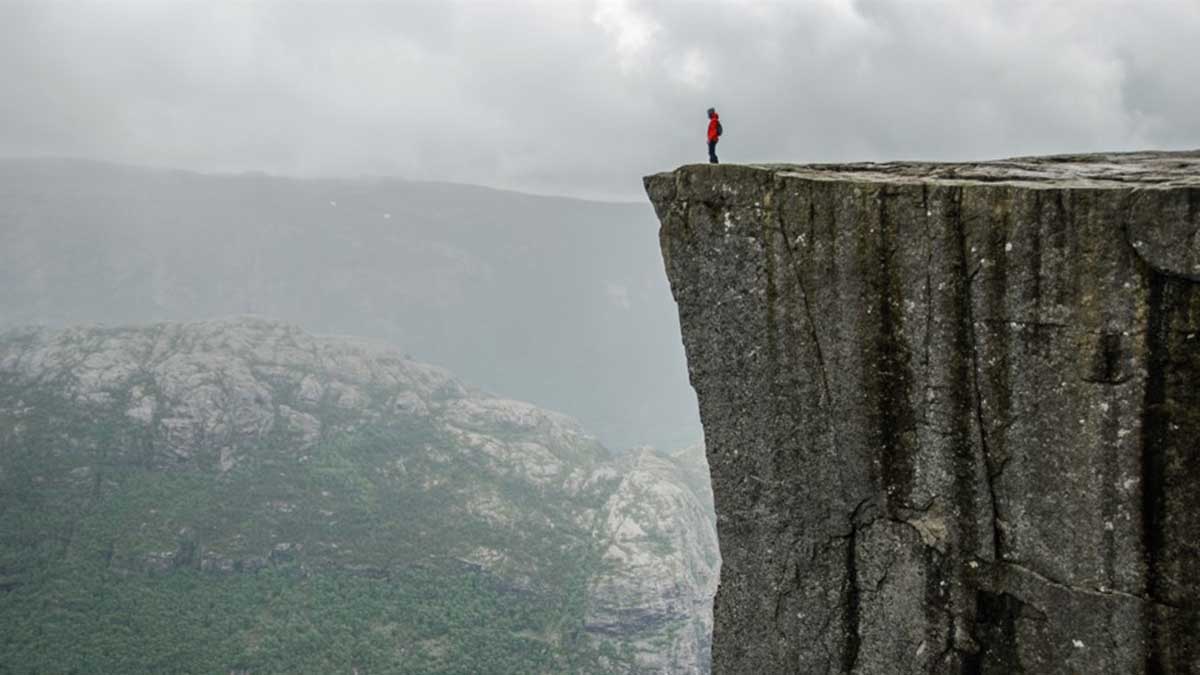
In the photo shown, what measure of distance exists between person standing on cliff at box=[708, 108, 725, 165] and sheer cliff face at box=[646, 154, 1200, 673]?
11.5 feet

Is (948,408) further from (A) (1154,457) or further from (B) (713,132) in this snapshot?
(B) (713,132)

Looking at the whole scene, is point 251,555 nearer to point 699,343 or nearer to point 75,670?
point 75,670

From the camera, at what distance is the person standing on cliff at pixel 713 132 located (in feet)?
62.4

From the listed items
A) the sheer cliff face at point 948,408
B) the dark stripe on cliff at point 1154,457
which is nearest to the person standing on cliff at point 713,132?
the sheer cliff face at point 948,408

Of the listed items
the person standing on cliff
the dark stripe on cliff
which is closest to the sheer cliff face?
the dark stripe on cliff

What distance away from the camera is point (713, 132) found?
756 inches

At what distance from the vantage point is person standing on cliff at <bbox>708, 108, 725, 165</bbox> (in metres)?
19.0

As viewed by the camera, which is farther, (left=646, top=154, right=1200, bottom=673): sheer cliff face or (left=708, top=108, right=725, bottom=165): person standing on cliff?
(left=708, top=108, right=725, bottom=165): person standing on cliff

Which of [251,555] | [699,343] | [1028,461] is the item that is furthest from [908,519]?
[251,555]

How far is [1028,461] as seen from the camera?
1251cm

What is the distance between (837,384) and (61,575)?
188 metres

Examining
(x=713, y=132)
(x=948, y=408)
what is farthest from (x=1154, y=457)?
(x=713, y=132)

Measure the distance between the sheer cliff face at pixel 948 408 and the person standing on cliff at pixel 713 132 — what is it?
3.50 meters

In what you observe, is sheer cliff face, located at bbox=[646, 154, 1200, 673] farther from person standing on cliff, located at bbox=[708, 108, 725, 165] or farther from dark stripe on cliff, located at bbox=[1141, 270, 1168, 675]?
person standing on cliff, located at bbox=[708, 108, 725, 165]
